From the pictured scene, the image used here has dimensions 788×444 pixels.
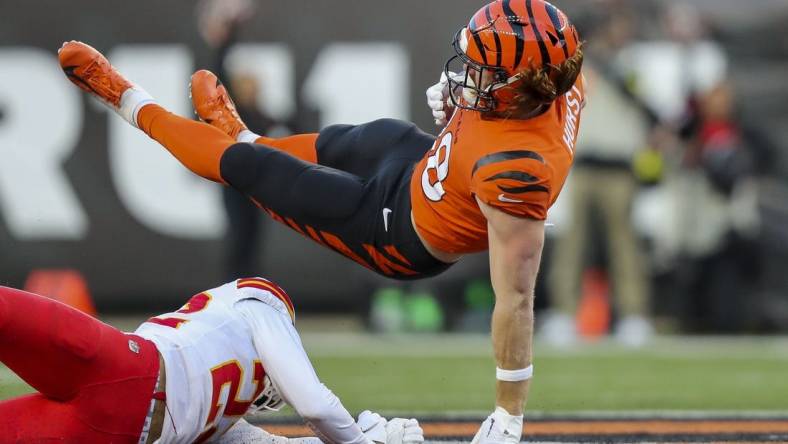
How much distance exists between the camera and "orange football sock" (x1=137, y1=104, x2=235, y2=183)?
4.40 meters

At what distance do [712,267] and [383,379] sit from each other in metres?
3.32

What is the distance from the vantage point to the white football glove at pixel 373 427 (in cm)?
371

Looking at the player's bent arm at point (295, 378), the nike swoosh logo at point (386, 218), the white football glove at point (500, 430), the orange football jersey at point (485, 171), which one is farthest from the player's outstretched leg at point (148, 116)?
the white football glove at point (500, 430)

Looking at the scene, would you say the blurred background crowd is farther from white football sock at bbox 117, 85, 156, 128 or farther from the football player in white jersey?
the football player in white jersey

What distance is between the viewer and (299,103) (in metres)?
9.08

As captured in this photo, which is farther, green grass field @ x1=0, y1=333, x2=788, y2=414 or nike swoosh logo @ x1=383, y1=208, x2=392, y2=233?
green grass field @ x1=0, y1=333, x2=788, y2=414

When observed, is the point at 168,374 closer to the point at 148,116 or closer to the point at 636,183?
the point at 148,116

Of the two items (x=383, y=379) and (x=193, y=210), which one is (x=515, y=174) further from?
(x=193, y=210)

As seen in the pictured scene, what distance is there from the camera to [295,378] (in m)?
3.49

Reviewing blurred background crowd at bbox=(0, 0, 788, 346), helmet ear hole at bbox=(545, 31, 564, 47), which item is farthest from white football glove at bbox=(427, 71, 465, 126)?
blurred background crowd at bbox=(0, 0, 788, 346)

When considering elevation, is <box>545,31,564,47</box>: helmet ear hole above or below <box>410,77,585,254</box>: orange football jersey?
above

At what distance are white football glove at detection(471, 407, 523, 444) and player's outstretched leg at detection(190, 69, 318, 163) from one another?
4.59 feet

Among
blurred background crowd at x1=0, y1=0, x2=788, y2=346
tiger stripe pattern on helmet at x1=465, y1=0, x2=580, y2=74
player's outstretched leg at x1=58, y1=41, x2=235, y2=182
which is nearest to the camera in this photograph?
tiger stripe pattern on helmet at x1=465, y1=0, x2=580, y2=74

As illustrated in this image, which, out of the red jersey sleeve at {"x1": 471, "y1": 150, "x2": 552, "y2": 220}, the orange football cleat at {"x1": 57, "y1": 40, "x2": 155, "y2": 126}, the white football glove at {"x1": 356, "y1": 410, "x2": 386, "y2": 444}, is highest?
the orange football cleat at {"x1": 57, "y1": 40, "x2": 155, "y2": 126}
